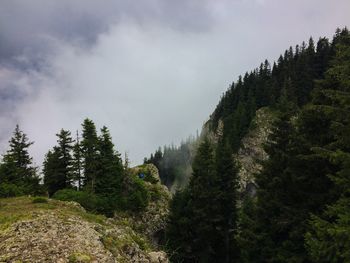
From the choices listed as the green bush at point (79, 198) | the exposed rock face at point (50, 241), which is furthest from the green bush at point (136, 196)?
the exposed rock face at point (50, 241)

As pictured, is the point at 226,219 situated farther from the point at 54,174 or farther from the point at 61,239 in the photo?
the point at 61,239

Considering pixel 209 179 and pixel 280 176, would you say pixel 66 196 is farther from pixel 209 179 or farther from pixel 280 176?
pixel 280 176

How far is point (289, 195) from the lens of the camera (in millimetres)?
25516

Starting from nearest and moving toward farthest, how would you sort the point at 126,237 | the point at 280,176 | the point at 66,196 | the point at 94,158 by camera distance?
the point at 126,237 → the point at 280,176 → the point at 66,196 → the point at 94,158

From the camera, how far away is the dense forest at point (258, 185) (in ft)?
57.5

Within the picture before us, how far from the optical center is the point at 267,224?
27.6 m

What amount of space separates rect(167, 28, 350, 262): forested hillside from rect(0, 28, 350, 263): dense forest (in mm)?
62

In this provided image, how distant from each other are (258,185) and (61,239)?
53.0 feet

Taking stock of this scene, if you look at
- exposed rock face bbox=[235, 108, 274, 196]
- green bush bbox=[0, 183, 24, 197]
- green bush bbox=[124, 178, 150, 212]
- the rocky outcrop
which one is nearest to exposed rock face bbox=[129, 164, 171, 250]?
the rocky outcrop

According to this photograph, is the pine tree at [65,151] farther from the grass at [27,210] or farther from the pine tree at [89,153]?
the grass at [27,210]

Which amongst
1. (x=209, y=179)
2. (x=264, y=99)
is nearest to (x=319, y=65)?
(x=264, y=99)

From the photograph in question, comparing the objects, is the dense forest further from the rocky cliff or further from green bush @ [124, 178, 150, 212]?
the rocky cliff

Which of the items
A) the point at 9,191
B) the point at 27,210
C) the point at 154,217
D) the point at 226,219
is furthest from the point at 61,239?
the point at 154,217

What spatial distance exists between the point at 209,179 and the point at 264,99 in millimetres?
83990
